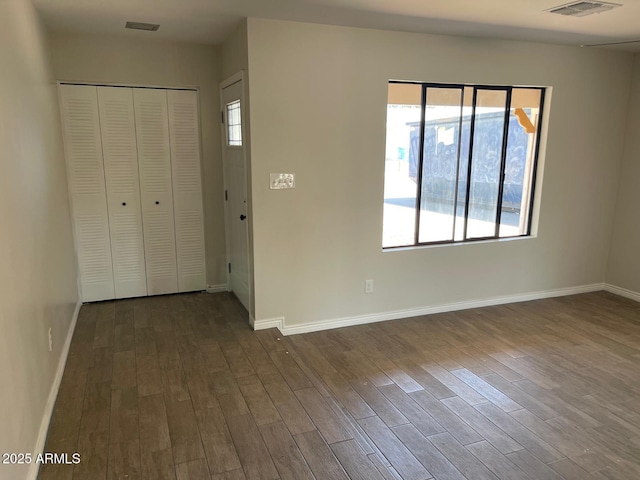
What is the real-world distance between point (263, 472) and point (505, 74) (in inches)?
153

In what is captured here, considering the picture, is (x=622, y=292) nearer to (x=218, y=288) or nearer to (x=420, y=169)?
(x=420, y=169)

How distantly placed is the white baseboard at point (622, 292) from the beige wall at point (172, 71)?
432 centimetres

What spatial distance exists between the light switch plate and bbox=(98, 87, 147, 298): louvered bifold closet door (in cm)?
163

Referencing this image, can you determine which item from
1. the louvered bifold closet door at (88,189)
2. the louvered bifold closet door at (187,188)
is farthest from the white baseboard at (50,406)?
the louvered bifold closet door at (187,188)

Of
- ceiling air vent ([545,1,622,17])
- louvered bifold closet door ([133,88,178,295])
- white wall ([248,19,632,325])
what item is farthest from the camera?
louvered bifold closet door ([133,88,178,295])

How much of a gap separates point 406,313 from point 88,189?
10.6ft

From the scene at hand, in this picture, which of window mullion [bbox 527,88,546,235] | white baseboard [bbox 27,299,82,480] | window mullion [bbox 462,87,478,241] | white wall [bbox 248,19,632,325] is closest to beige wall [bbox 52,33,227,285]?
white wall [bbox 248,19,632,325]

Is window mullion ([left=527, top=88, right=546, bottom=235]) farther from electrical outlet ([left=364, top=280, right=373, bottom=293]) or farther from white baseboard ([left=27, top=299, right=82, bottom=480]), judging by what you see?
white baseboard ([left=27, top=299, right=82, bottom=480])

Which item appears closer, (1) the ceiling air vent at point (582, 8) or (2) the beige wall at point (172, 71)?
(1) the ceiling air vent at point (582, 8)

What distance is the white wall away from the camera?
11.5ft

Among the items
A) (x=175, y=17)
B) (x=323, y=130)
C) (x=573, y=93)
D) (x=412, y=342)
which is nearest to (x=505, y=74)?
(x=573, y=93)

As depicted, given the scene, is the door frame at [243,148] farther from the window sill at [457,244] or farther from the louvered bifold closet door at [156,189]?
the window sill at [457,244]

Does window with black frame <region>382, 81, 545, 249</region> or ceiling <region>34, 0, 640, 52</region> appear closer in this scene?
ceiling <region>34, 0, 640, 52</region>

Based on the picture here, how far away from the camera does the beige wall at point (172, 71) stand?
13.1 feet
